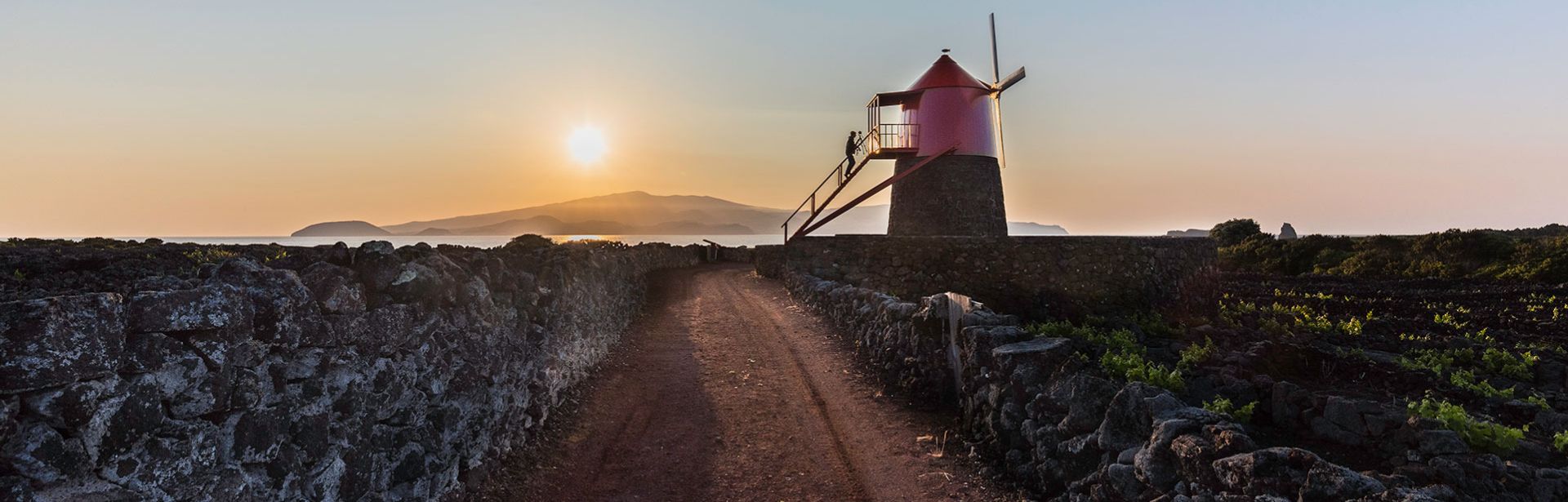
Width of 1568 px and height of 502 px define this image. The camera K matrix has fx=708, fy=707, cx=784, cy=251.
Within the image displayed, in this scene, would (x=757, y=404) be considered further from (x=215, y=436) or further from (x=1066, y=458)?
(x=215, y=436)

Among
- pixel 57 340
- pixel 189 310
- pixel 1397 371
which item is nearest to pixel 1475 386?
pixel 1397 371

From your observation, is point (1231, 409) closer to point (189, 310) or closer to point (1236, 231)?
point (189, 310)

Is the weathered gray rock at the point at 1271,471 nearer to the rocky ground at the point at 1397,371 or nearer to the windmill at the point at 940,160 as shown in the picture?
the rocky ground at the point at 1397,371

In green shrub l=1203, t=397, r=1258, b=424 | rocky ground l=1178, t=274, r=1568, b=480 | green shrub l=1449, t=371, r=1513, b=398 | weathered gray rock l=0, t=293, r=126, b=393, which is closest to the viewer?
weathered gray rock l=0, t=293, r=126, b=393

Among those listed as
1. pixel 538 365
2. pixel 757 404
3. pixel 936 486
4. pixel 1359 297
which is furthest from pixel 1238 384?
pixel 1359 297

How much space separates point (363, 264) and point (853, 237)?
74.2 feet

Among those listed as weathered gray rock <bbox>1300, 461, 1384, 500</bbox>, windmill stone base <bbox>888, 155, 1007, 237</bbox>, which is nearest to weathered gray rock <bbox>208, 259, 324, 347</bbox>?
weathered gray rock <bbox>1300, 461, 1384, 500</bbox>

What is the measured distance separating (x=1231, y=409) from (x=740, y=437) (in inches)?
252

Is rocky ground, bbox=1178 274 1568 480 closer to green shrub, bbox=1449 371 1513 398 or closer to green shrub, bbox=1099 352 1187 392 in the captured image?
green shrub, bbox=1449 371 1513 398

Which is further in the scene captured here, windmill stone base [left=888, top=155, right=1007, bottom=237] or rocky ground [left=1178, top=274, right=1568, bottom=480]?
windmill stone base [left=888, top=155, right=1007, bottom=237]

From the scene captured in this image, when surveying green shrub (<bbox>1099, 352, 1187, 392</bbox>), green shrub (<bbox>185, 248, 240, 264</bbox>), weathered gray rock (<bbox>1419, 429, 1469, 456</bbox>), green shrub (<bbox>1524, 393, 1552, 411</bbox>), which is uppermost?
green shrub (<bbox>185, 248, 240, 264</bbox>)

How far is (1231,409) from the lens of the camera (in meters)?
8.09

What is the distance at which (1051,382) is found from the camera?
879 cm

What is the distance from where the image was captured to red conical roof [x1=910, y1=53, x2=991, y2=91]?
32.6 m
